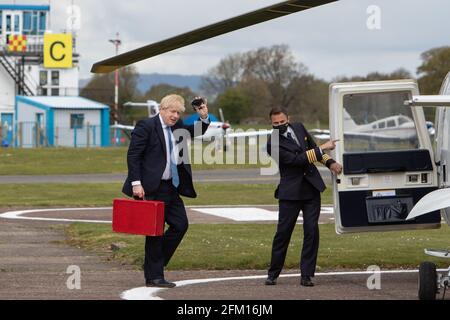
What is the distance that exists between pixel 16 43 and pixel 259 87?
20481 mm

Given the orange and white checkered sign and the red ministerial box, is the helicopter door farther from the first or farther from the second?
the orange and white checkered sign

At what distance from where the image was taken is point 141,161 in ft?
35.9

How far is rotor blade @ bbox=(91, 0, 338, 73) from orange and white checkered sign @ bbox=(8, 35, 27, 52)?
60371 millimetres

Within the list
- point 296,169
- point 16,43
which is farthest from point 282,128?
point 16,43

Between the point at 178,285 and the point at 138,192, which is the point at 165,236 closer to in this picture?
the point at 178,285

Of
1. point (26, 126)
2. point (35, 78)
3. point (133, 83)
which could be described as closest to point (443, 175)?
point (26, 126)

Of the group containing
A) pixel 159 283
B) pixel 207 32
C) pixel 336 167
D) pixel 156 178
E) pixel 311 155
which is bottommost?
pixel 159 283

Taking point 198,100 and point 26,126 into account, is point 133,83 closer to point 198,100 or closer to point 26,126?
point 26,126

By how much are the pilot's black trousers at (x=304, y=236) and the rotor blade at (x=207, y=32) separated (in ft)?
9.47

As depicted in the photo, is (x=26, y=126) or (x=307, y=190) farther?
(x=26, y=126)

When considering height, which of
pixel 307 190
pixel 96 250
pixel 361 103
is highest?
pixel 361 103

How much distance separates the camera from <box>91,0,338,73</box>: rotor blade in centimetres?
794

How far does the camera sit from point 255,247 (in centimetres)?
1401
